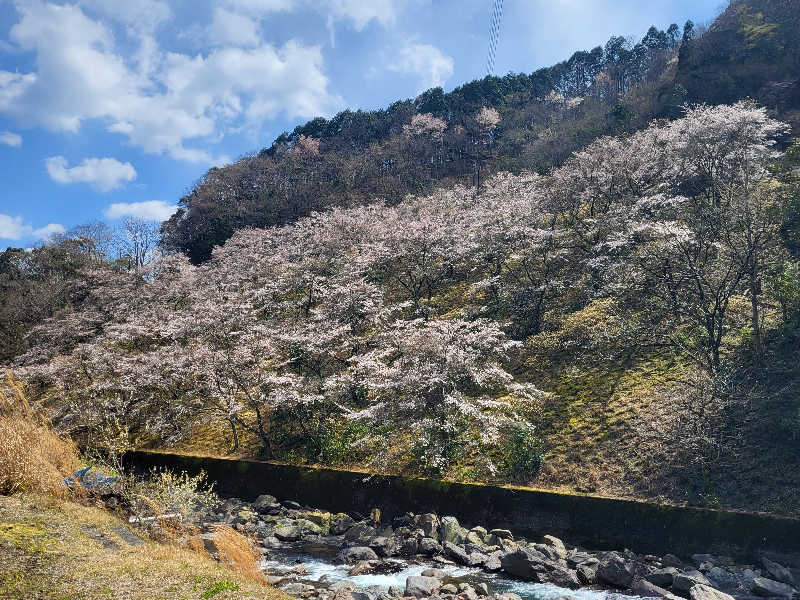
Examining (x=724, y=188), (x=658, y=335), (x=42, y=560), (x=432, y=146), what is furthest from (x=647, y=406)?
(x=432, y=146)

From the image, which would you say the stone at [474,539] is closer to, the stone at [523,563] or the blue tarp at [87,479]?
the stone at [523,563]

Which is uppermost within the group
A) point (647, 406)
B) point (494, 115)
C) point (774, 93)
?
point (494, 115)

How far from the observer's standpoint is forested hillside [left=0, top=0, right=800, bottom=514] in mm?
16094

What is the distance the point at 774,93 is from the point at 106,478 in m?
46.1

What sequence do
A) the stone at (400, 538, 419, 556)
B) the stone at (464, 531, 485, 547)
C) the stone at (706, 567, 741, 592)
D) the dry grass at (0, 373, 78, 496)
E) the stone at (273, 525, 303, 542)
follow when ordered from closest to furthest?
the stone at (706, 567, 741, 592), the dry grass at (0, 373, 78, 496), the stone at (400, 538, 419, 556), the stone at (464, 531, 485, 547), the stone at (273, 525, 303, 542)

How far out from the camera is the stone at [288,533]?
15.9 m

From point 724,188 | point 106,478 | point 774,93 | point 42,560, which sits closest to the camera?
point 42,560

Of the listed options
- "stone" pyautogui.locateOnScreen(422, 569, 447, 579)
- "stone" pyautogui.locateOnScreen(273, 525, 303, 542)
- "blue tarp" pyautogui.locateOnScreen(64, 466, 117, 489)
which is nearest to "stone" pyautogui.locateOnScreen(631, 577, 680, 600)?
"stone" pyautogui.locateOnScreen(422, 569, 447, 579)

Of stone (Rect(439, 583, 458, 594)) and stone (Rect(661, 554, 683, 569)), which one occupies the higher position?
stone (Rect(661, 554, 683, 569))

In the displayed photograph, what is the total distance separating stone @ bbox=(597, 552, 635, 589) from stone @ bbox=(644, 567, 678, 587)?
415mm

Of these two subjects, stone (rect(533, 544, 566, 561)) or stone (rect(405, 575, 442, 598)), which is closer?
stone (rect(405, 575, 442, 598))

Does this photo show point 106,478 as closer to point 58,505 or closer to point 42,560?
point 58,505

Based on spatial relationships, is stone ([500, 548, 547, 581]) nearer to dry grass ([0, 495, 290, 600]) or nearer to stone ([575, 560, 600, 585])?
stone ([575, 560, 600, 585])

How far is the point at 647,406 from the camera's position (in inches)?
679
